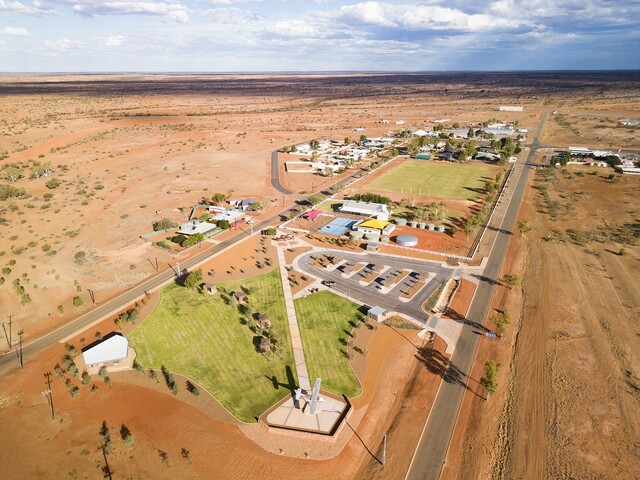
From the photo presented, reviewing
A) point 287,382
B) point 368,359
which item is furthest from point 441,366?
point 287,382

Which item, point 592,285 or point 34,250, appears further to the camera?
point 34,250

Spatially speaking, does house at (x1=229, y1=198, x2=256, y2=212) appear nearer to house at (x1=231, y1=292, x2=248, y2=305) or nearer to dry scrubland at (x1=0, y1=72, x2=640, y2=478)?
dry scrubland at (x1=0, y1=72, x2=640, y2=478)

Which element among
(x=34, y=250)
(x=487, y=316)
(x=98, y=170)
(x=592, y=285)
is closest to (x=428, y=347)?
(x=487, y=316)

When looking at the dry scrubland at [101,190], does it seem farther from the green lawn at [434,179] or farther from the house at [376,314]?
the house at [376,314]

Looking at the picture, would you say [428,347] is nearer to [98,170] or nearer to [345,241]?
[345,241]

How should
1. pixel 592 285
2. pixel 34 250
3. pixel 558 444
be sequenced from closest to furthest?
pixel 558 444
pixel 592 285
pixel 34 250

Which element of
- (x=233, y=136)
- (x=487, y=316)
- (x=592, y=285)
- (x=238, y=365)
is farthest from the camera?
(x=233, y=136)

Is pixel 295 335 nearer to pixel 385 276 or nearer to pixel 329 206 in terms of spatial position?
pixel 385 276
